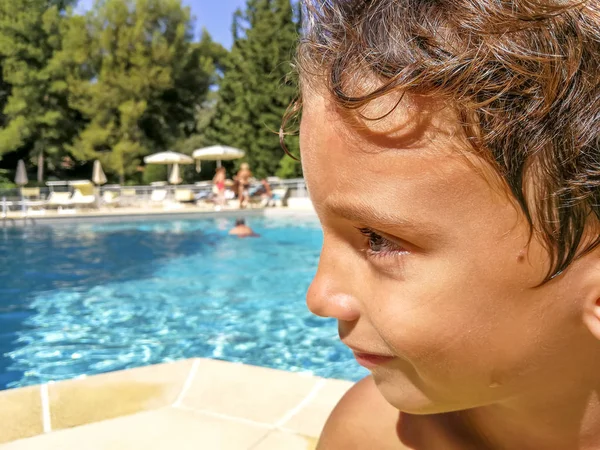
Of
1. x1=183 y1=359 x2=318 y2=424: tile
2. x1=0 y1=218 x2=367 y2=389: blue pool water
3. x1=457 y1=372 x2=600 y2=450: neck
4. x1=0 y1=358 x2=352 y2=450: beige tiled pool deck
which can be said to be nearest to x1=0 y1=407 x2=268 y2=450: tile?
x1=0 y1=358 x2=352 y2=450: beige tiled pool deck

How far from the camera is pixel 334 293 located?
3.86ft

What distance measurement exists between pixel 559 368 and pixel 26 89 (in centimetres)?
3695

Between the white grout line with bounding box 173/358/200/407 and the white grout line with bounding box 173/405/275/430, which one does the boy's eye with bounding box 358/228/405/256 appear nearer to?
the white grout line with bounding box 173/405/275/430

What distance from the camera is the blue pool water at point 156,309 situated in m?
5.19

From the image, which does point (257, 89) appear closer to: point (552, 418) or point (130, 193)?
point (130, 193)

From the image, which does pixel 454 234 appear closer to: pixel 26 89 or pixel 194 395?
pixel 194 395

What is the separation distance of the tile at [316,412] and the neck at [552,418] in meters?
1.22

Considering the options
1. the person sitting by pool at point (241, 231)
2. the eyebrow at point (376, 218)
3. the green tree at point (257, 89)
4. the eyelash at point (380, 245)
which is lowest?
the person sitting by pool at point (241, 231)

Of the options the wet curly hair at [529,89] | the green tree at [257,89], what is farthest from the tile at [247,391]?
the green tree at [257,89]

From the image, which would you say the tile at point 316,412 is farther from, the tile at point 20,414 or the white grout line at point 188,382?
the tile at point 20,414

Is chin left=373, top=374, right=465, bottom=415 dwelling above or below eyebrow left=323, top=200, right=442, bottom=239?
below

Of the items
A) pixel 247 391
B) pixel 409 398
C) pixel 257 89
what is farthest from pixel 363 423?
pixel 257 89

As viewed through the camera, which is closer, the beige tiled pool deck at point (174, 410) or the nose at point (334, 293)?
the nose at point (334, 293)

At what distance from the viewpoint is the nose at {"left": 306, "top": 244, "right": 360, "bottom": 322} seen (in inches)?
45.4
